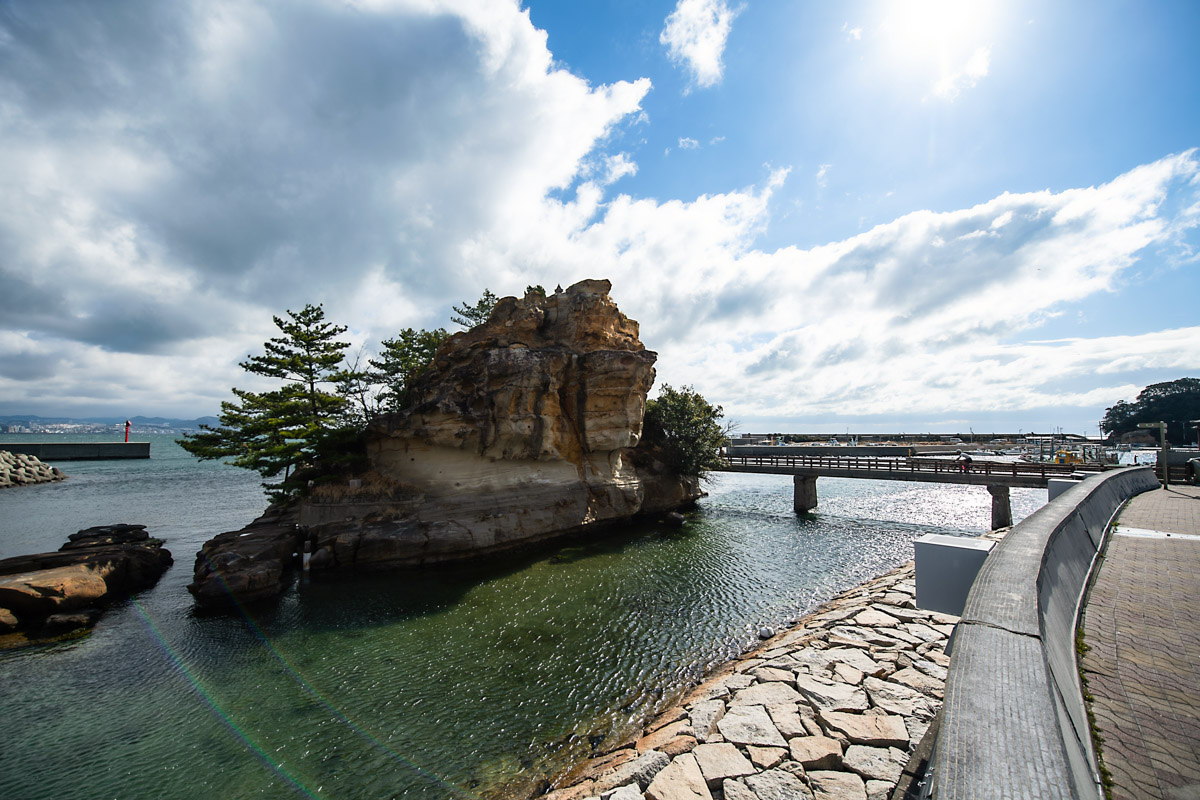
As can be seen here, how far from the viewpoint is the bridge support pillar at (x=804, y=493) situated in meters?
31.7

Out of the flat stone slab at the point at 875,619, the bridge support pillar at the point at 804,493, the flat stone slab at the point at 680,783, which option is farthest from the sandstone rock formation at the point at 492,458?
the flat stone slab at the point at 680,783

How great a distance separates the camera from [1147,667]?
511cm

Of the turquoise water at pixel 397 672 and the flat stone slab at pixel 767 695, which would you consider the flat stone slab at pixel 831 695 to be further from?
the turquoise water at pixel 397 672

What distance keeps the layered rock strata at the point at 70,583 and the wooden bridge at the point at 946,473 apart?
32.5 meters

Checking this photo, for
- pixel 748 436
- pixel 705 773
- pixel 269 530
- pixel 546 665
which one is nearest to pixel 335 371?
pixel 269 530

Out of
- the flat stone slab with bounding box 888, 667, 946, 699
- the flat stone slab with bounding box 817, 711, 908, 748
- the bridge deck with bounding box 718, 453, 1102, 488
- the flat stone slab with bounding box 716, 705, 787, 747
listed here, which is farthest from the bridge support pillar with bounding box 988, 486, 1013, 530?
the flat stone slab with bounding box 716, 705, 787, 747

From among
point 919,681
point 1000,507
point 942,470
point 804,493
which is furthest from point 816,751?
point 942,470

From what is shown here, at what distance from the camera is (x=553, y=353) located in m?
23.5

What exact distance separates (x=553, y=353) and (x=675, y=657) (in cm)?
1541

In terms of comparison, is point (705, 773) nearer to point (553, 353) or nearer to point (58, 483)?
point (553, 353)

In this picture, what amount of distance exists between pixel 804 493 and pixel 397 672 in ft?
91.6

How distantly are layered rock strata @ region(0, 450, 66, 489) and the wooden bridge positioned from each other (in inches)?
2627

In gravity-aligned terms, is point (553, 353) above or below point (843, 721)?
above

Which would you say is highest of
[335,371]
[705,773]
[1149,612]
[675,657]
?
[335,371]
